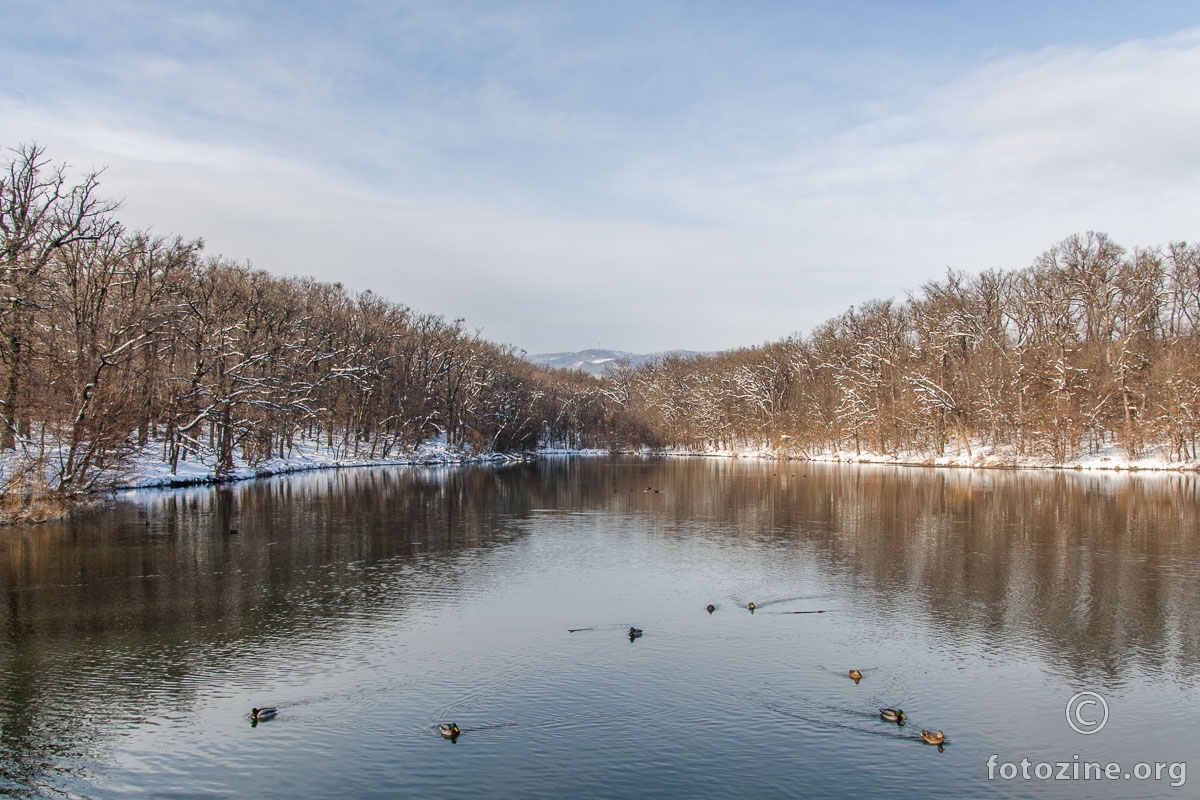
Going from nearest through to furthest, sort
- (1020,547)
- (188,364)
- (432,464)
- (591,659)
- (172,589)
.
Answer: (591,659) < (172,589) < (1020,547) < (188,364) < (432,464)

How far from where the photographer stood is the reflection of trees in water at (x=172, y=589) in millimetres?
13117

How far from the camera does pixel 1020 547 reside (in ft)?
89.8

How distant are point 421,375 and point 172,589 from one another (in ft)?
243

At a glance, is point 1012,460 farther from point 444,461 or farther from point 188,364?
point 188,364

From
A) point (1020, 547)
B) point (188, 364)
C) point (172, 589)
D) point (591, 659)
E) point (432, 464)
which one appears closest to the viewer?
→ point (591, 659)

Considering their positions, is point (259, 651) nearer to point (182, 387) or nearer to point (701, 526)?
point (701, 526)

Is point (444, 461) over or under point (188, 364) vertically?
under

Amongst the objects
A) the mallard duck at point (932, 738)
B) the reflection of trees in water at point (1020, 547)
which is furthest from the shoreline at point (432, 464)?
the mallard duck at point (932, 738)

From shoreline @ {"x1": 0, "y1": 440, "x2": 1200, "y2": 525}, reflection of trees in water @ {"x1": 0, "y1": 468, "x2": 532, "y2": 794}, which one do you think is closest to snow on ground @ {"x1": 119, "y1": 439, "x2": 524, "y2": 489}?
shoreline @ {"x1": 0, "y1": 440, "x2": 1200, "y2": 525}

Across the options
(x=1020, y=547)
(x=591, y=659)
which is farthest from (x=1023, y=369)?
(x=591, y=659)

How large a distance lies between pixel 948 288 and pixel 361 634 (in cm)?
7736

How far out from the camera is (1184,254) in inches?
2611

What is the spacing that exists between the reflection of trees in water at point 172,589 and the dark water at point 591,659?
96mm

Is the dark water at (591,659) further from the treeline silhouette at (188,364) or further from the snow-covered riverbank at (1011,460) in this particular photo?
the snow-covered riverbank at (1011,460)
